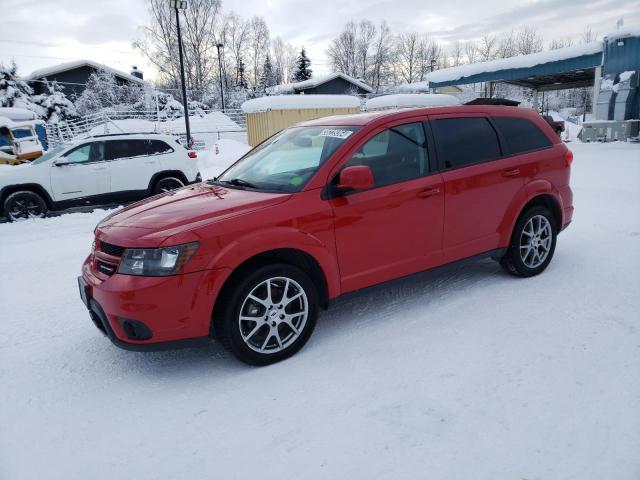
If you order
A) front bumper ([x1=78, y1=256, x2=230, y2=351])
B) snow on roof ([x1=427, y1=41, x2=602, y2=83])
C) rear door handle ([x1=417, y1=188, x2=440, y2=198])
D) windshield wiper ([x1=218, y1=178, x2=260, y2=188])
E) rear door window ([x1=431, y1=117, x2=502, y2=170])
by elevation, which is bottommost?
front bumper ([x1=78, y1=256, x2=230, y2=351])

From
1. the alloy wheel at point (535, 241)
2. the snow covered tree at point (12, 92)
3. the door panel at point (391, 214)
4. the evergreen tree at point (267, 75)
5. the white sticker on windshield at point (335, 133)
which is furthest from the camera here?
the evergreen tree at point (267, 75)

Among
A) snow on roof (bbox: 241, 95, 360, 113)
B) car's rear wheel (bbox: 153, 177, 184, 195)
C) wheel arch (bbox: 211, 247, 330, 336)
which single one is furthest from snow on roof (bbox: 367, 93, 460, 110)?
wheel arch (bbox: 211, 247, 330, 336)

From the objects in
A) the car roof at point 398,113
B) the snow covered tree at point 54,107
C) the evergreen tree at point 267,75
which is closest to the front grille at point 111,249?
the car roof at point 398,113

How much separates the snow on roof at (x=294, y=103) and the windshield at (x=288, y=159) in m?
18.1

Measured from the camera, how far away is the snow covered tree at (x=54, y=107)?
3106 cm

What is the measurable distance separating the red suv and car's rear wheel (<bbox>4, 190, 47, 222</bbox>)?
6.71 m

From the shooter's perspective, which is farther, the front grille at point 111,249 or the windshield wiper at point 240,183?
the windshield wiper at point 240,183

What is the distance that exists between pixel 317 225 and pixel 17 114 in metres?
30.7

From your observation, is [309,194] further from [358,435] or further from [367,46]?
[367,46]

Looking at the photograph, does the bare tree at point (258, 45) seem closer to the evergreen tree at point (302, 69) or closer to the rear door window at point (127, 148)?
the evergreen tree at point (302, 69)

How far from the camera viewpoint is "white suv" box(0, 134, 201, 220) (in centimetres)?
910

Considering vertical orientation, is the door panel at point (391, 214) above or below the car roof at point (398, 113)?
below

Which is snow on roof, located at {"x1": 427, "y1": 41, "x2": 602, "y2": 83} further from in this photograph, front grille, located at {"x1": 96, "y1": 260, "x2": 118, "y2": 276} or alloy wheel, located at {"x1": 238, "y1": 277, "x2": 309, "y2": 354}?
front grille, located at {"x1": 96, "y1": 260, "x2": 118, "y2": 276}

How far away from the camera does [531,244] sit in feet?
14.8
